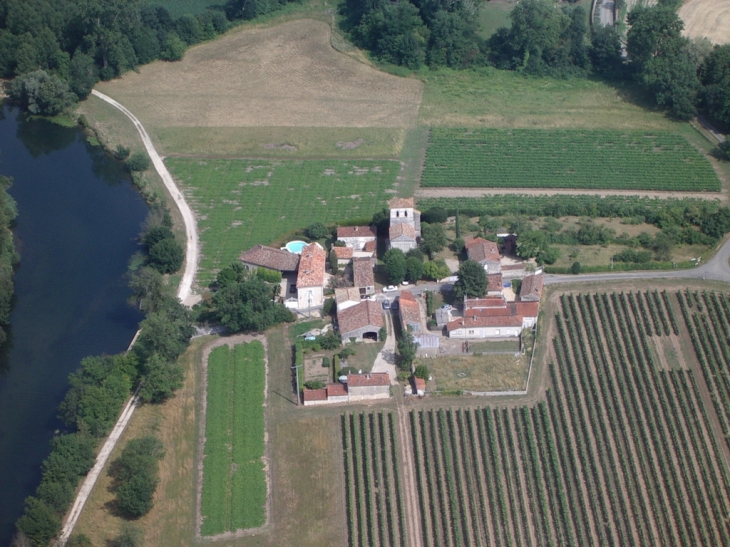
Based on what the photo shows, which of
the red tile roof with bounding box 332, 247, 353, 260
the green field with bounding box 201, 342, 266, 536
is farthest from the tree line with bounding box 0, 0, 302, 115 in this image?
the green field with bounding box 201, 342, 266, 536

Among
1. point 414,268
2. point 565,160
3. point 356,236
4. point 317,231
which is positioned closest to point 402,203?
point 356,236

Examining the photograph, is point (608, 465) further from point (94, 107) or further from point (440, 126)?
point (94, 107)

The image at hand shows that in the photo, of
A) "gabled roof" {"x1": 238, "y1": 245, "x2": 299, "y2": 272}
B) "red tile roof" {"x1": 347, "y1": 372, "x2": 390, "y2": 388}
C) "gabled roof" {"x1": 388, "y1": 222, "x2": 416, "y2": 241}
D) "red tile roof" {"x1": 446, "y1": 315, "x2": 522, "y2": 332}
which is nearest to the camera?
"red tile roof" {"x1": 347, "y1": 372, "x2": 390, "y2": 388}

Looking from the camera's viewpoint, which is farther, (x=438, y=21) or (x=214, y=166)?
(x=438, y=21)

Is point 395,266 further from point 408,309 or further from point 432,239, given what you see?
point 432,239

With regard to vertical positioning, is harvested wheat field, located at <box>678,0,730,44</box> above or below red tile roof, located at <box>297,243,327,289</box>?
above

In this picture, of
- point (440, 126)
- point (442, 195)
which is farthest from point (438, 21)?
point (442, 195)

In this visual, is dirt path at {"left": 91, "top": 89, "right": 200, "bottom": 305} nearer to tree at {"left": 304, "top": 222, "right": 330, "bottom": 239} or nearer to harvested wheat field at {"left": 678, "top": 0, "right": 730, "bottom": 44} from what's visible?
tree at {"left": 304, "top": 222, "right": 330, "bottom": 239}
